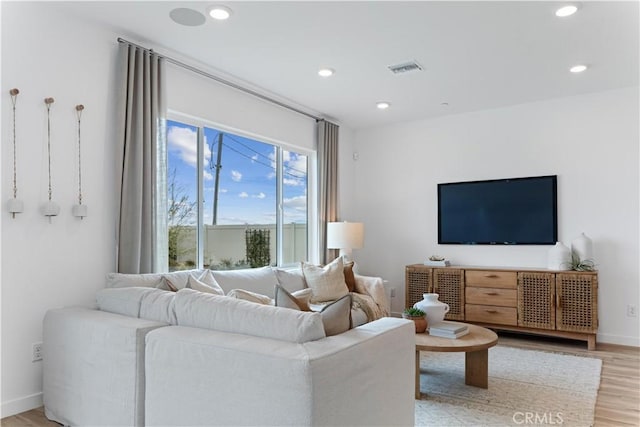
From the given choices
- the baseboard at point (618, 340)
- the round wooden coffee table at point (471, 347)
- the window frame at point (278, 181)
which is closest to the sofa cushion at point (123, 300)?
the window frame at point (278, 181)

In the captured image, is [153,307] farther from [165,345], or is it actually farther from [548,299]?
[548,299]

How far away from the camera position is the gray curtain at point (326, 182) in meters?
5.58

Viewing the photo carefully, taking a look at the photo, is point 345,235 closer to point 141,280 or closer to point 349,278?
point 349,278

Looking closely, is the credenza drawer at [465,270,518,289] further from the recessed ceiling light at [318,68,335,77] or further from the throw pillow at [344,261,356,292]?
the recessed ceiling light at [318,68,335,77]

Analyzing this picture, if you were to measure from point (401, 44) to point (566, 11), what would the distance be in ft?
3.69

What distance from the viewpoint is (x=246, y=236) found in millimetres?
4812

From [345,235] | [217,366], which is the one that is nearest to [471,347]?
[217,366]

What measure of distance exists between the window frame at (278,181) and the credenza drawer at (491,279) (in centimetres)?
182

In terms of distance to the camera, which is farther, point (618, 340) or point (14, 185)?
point (618, 340)

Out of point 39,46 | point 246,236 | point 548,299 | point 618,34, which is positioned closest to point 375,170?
point 246,236

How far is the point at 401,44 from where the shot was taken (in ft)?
11.5

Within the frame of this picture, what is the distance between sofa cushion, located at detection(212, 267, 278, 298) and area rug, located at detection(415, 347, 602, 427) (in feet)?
5.04

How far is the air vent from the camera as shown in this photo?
390 centimetres

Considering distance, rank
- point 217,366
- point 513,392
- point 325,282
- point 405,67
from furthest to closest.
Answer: point 325,282, point 405,67, point 513,392, point 217,366
